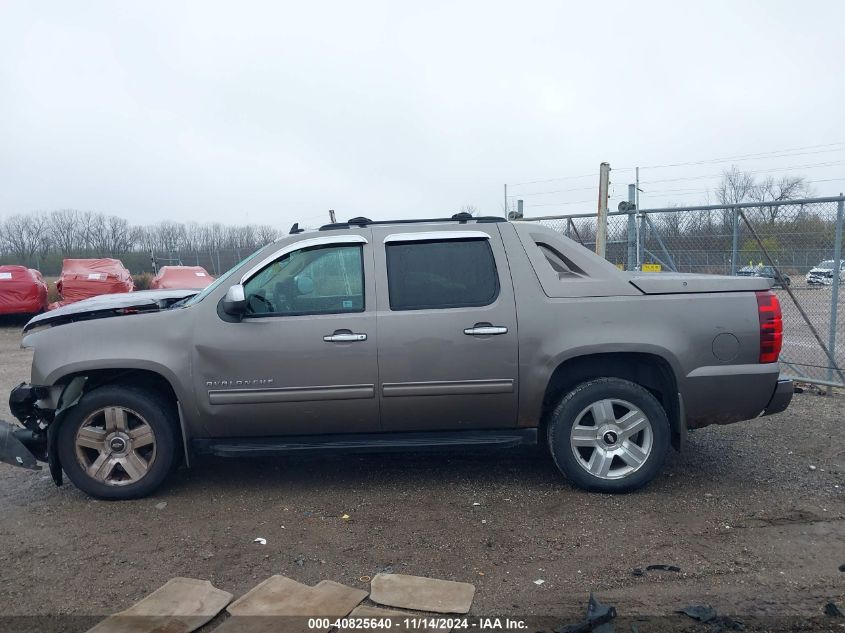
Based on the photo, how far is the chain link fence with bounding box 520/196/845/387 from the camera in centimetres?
743

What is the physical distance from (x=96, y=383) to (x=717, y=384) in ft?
14.1

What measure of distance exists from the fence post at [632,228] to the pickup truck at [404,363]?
4.25 m

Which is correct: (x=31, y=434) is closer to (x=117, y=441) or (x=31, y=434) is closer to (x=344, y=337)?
(x=117, y=441)

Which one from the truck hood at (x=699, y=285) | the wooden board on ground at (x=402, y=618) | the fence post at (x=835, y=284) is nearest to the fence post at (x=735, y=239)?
the fence post at (x=835, y=284)

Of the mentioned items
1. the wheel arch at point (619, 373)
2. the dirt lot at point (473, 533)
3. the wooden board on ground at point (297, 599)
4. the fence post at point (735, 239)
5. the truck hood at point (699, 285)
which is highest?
the fence post at point (735, 239)

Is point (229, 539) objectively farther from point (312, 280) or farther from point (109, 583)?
point (312, 280)

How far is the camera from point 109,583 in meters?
3.70

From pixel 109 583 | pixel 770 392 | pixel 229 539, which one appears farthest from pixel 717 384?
pixel 109 583

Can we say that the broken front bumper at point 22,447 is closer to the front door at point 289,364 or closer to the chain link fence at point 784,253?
the front door at point 289,364

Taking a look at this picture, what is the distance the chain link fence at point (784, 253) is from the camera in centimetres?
743

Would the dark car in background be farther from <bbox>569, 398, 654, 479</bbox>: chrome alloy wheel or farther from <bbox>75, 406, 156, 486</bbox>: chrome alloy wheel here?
<bbox>75, 406, 156, 486</bbox>: chrome alloy wheel

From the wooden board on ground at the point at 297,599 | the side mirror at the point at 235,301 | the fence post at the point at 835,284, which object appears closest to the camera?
the wooden board on ground at the point at 297,599

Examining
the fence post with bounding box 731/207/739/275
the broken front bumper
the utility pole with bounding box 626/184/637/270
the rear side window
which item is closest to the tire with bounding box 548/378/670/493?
the rear side window

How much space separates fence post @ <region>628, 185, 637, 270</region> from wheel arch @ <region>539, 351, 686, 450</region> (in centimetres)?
431
